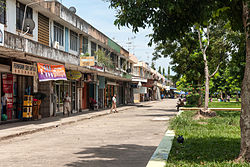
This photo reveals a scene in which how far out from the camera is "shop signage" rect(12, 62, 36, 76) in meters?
15.1

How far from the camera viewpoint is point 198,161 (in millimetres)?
6383

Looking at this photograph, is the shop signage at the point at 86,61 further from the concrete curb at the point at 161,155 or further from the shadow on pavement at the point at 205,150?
the concrete curb at the point at 161,155

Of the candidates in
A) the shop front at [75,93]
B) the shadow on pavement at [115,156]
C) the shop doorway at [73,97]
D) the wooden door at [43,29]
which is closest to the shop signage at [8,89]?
the wooden door at [43,29]

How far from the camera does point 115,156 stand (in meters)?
7.43

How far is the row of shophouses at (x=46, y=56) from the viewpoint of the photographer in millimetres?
15414

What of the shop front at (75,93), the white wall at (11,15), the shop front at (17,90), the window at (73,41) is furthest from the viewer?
the shop front at (75,93)

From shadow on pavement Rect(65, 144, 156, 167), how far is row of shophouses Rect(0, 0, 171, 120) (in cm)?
532

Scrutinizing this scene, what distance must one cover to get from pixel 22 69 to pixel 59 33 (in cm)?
701

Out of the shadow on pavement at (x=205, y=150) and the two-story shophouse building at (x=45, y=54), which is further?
the two-story shophouse building at (x=45, y=54)

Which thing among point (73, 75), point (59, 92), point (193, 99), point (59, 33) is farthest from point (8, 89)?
point (193, 99)

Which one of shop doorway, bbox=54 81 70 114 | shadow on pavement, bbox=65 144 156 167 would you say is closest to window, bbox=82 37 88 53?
shop doorway, bbox=54 81 70 114

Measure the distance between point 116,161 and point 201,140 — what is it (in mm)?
3421

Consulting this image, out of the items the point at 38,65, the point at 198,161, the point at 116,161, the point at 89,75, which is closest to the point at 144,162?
the point at 116,161

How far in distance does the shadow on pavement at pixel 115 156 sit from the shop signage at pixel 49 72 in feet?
29.4
